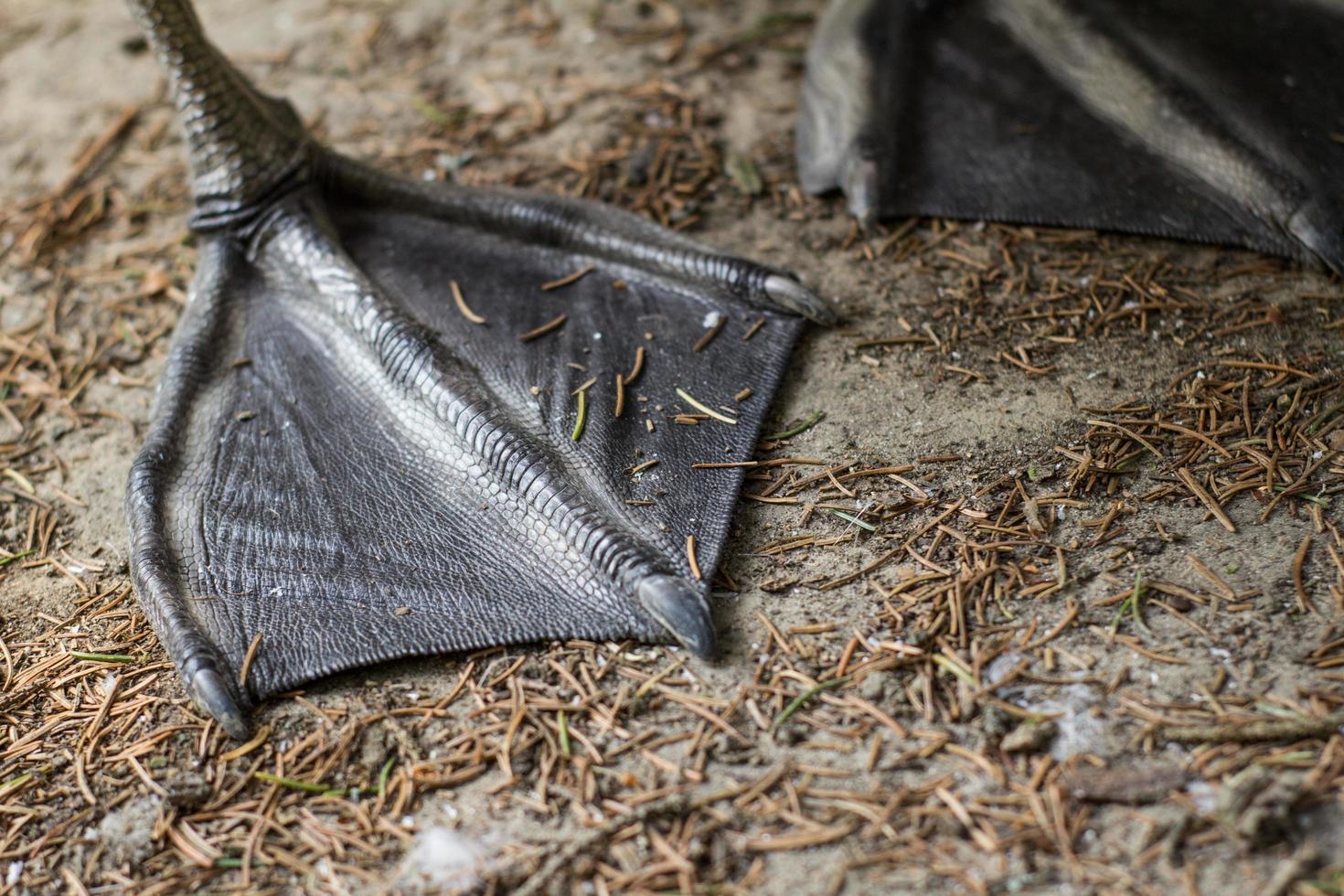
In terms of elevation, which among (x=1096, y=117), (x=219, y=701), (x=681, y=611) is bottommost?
(x=219, y=701)

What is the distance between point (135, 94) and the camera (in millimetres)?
4418

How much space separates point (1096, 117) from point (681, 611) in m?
2.23

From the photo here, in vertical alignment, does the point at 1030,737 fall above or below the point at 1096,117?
below

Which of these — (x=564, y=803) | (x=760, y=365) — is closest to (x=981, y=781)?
(x=564, y=803)

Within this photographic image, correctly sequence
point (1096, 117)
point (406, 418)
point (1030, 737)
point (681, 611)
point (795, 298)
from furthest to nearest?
1. point (1096, 117)
2. point (795, 298)
3. point (406, 418)
4. point (681, 611)
5. point (1030, 737)

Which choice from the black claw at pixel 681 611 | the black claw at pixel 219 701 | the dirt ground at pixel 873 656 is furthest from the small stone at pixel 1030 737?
the black claw at pixel 219 701

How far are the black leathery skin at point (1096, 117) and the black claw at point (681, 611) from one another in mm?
1547

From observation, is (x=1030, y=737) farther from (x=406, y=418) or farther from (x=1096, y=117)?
(x=1096, y=117)

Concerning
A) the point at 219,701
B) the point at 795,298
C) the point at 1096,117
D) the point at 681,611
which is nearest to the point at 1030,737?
the point at 681,611

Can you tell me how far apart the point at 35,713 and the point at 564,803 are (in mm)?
1254

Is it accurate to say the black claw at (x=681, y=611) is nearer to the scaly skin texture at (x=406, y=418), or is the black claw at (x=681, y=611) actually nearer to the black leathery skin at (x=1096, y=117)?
the scaly skin texture at (x=406, y=418)

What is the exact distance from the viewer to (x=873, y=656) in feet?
7.48

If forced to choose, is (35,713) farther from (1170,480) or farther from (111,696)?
(1170,480)

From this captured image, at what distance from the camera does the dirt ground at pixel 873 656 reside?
6.52ft
